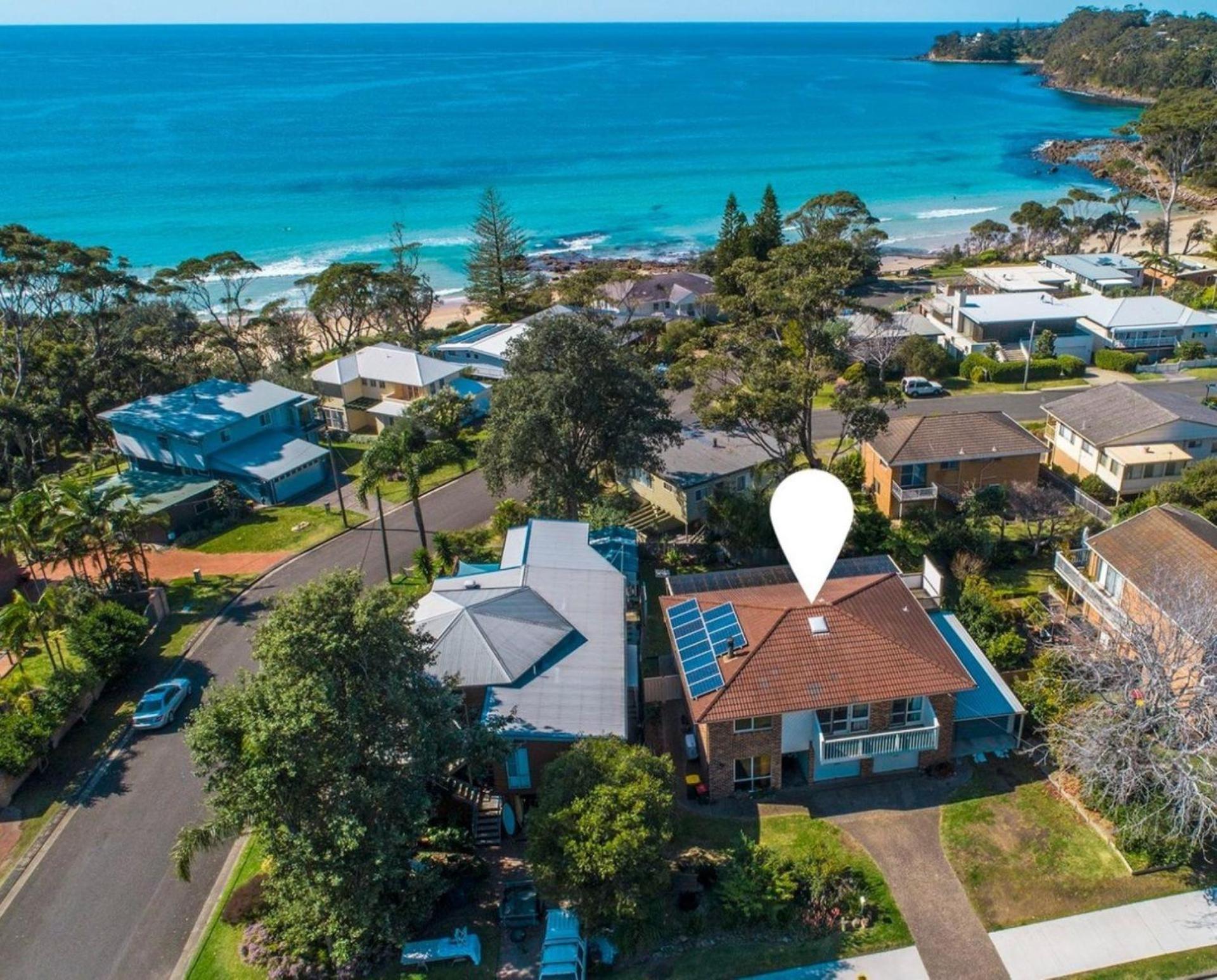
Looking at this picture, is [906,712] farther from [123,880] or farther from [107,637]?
[107,637]

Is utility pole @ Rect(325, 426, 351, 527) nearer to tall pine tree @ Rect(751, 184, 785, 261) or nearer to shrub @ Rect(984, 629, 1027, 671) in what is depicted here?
shrub @ Rect(984, 629, 1027, 671)

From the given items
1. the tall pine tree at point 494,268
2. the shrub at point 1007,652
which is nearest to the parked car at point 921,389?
the shrub at point 1007,652

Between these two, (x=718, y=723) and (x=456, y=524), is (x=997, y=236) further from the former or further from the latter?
(x=718, y=723)

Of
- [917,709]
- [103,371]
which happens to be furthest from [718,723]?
[103,371]

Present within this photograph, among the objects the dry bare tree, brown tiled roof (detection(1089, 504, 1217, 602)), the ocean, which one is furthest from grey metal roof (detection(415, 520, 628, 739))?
the ocean

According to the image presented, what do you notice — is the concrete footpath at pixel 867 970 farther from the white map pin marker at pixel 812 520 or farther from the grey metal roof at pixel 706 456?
the grey metal roof at pixel 706 456

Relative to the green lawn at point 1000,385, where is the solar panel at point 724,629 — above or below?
above

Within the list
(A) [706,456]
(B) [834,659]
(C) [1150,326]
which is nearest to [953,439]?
(A) [706,456]
